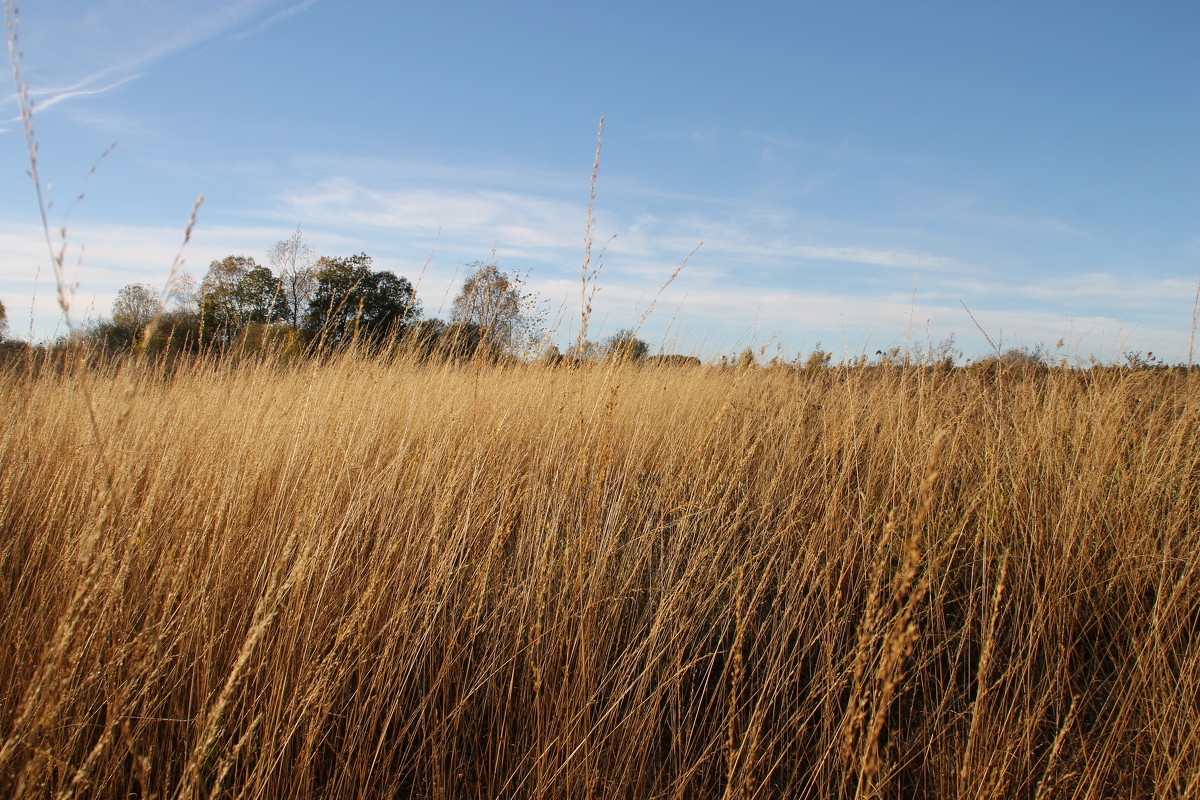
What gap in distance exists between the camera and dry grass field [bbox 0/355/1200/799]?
1.16 metres

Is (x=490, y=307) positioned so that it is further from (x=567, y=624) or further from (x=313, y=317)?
(x=313, y=317)

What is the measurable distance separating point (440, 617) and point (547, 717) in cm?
49

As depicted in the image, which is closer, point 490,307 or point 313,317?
point 490,307

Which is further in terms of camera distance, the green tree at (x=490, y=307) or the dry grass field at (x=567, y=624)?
the green tree at (x=490, y=307)

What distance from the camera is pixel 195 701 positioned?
135 centimetres

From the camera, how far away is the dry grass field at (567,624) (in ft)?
3.79

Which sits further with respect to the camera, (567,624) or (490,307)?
(490,307)

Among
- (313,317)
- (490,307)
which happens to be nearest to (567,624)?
(490,307)

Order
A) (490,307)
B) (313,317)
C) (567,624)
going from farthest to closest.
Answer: (313,317)
(490,307)
(567,624)

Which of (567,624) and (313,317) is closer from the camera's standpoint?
(567,624)

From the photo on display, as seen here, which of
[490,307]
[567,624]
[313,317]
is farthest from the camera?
[313,317]

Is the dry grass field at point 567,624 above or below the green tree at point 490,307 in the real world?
below

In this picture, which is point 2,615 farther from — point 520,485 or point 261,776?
point 520,485

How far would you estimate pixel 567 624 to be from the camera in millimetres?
1302
